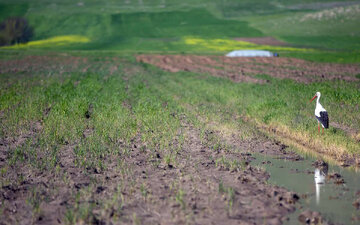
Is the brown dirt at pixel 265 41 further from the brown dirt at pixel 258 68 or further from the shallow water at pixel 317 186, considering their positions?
the shallow water at pixel 317 186

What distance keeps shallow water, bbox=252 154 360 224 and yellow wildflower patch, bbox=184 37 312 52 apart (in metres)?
52.0

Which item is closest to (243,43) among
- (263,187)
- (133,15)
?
(133,15)

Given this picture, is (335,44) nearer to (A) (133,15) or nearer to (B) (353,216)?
(A) (133,15)

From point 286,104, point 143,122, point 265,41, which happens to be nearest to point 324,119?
point 286,104

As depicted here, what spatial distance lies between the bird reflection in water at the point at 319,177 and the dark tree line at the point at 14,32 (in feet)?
253

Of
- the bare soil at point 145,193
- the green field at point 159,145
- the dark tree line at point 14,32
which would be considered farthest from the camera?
the dark tree line at point 14,32

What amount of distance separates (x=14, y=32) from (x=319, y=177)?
78666 millimetres

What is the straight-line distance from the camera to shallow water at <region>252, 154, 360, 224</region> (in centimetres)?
787

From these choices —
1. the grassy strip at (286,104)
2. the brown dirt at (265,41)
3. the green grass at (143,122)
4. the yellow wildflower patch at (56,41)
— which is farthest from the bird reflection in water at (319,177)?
the yellow wildflower patch at (56,41)

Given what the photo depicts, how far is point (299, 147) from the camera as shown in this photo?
12.9m

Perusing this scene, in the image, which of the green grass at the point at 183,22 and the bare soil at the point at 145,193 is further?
the green grass at the point at 183,22

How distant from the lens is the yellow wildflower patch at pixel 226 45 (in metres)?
62.2

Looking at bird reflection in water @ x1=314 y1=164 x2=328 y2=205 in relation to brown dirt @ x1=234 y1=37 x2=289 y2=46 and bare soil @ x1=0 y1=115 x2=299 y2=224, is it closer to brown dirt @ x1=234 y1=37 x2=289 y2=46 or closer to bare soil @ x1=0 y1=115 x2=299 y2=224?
bare soil @ x1=0 y1=115 x2=299 y2=224

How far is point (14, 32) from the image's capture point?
79688 millimetres
